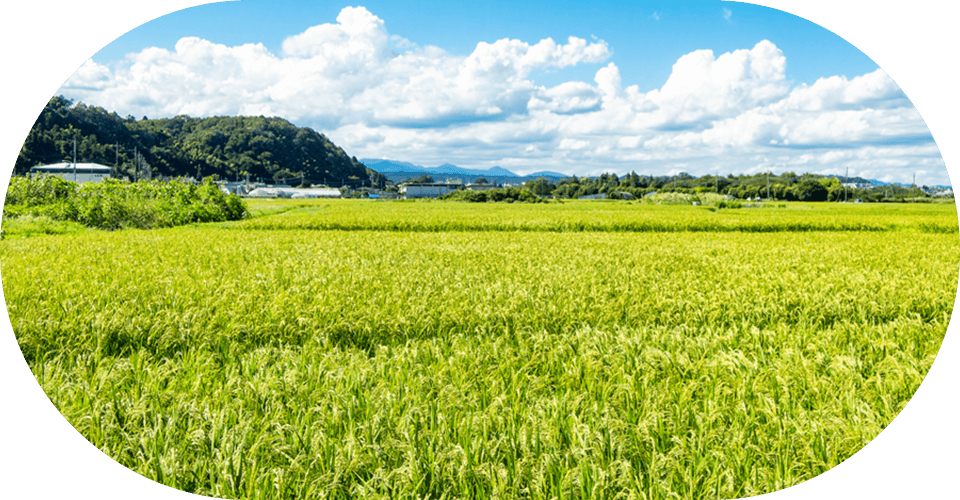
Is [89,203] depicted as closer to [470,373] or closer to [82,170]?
[470,373]

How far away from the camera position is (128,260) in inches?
380

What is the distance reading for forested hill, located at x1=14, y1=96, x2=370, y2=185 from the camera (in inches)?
1382

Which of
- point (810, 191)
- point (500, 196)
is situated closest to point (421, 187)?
point (500, 196)

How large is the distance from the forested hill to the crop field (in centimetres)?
2659

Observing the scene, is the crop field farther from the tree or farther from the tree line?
the tree

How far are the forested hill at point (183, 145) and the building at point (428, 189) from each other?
42143 mm

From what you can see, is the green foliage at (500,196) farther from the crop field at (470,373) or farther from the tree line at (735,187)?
the crop field at (470,373)

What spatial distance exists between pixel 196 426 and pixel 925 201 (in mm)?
74739

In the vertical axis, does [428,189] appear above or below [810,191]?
above

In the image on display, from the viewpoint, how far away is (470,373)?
4.01m

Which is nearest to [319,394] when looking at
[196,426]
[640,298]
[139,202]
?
[196,426]

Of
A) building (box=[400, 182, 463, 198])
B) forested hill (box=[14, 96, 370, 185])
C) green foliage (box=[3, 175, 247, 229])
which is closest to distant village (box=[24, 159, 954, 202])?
building (box=[400, 182, 463, 198])

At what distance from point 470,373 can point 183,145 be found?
172ft

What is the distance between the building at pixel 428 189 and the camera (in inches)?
4097
